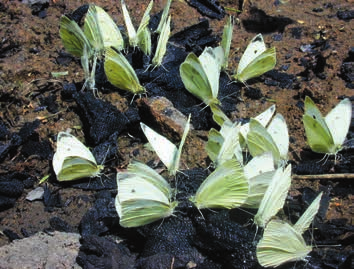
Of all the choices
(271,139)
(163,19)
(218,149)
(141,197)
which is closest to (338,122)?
(271,139)

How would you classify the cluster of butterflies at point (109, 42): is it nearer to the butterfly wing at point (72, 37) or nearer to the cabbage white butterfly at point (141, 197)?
the butterfly wing at point (72, 37)

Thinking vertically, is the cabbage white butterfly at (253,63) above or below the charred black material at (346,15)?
below

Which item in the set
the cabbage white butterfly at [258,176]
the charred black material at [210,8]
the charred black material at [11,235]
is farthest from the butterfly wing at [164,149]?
the charred black material at [210,8]

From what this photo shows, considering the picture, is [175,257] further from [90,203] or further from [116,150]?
[116,150]

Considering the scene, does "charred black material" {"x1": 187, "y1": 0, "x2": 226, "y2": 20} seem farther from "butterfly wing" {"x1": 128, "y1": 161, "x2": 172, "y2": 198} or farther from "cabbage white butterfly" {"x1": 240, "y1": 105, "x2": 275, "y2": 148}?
"butterfly wing" {"x1": 128, "y1": 161, "x2": 172, "y2": 198}

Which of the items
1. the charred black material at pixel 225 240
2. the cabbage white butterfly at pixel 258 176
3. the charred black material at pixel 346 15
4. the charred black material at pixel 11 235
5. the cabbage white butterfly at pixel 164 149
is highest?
the charred black material at pixel 346 15

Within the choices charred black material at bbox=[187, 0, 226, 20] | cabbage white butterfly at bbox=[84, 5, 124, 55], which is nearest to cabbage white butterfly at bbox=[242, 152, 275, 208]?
cabbage white butterfly at bbox=[84, 5, 124, 55]

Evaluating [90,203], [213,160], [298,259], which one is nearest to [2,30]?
[90,203]
